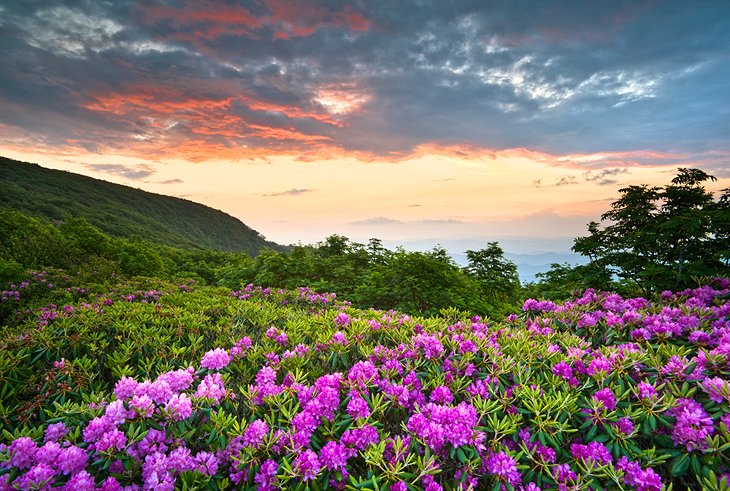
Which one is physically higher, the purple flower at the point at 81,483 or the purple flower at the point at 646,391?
the purple flower at the point at 646,391

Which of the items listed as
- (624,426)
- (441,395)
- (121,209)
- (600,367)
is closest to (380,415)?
(441,395)

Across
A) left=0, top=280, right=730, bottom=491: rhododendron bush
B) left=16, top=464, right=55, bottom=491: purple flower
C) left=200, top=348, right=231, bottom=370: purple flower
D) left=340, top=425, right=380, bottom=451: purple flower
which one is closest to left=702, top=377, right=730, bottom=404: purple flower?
left=0, top=280, right=730, bottom=491: rhododendron bush

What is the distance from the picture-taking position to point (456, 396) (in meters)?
2.82

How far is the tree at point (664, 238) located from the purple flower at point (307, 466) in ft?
22.0

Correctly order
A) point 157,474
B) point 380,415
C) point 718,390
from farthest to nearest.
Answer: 1. point 380,415
2. point 718,390
3. point 157,474

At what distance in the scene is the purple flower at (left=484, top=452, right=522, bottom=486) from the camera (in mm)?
2062

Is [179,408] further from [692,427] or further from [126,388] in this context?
[692,427]

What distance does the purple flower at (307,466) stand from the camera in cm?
201

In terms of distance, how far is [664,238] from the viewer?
6.32 m

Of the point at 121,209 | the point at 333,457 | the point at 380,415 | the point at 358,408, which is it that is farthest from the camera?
the point at 121,209

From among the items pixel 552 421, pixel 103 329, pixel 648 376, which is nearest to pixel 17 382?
pixel 103 329

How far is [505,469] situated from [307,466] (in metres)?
1.19

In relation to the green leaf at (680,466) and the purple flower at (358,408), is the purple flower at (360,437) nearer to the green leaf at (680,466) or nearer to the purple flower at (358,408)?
the purple flower at (358,408)

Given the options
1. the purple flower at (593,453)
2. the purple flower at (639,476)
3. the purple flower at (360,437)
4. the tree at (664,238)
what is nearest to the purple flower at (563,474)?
the purple flower at (593,453)
